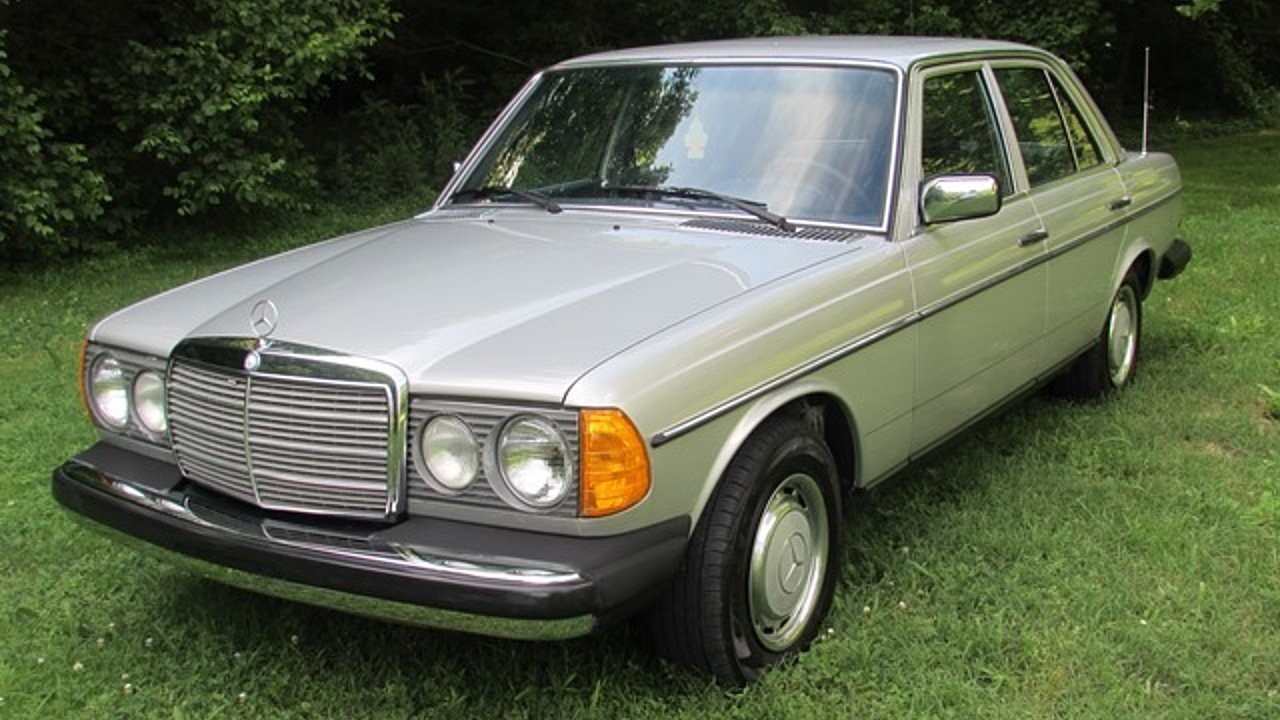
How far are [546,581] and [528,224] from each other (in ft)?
5.58

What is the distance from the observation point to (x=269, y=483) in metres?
2.98

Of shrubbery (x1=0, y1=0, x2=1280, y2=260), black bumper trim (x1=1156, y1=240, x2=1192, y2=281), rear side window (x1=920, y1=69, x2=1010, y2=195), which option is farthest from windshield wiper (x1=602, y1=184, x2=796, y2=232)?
shrubbery (x1=0, y1=0, x2=1280, y2=260)

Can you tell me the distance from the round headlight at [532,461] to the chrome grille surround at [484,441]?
0.02m

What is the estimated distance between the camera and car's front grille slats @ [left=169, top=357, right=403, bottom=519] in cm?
282

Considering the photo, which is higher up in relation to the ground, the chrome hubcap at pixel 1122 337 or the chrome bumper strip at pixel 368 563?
the chrome bumper strip at pixel 368 563

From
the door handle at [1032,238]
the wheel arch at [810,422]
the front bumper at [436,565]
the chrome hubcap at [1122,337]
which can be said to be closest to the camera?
the front bumper at [436,565]

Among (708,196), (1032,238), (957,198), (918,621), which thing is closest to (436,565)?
(918,621)

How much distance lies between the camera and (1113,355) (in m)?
5.61

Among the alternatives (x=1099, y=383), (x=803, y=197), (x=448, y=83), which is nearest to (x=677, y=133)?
(x=803, y=197)

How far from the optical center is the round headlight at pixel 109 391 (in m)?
3.42

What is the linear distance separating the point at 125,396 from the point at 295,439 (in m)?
0.80

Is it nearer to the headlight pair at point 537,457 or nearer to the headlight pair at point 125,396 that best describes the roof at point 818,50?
the headlight pair at point 537,457

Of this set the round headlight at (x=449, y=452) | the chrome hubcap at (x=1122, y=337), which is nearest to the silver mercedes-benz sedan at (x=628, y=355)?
the round headlight at (x=449, y=452)

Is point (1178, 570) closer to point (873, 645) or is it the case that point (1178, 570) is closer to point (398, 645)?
point (873, 645)
